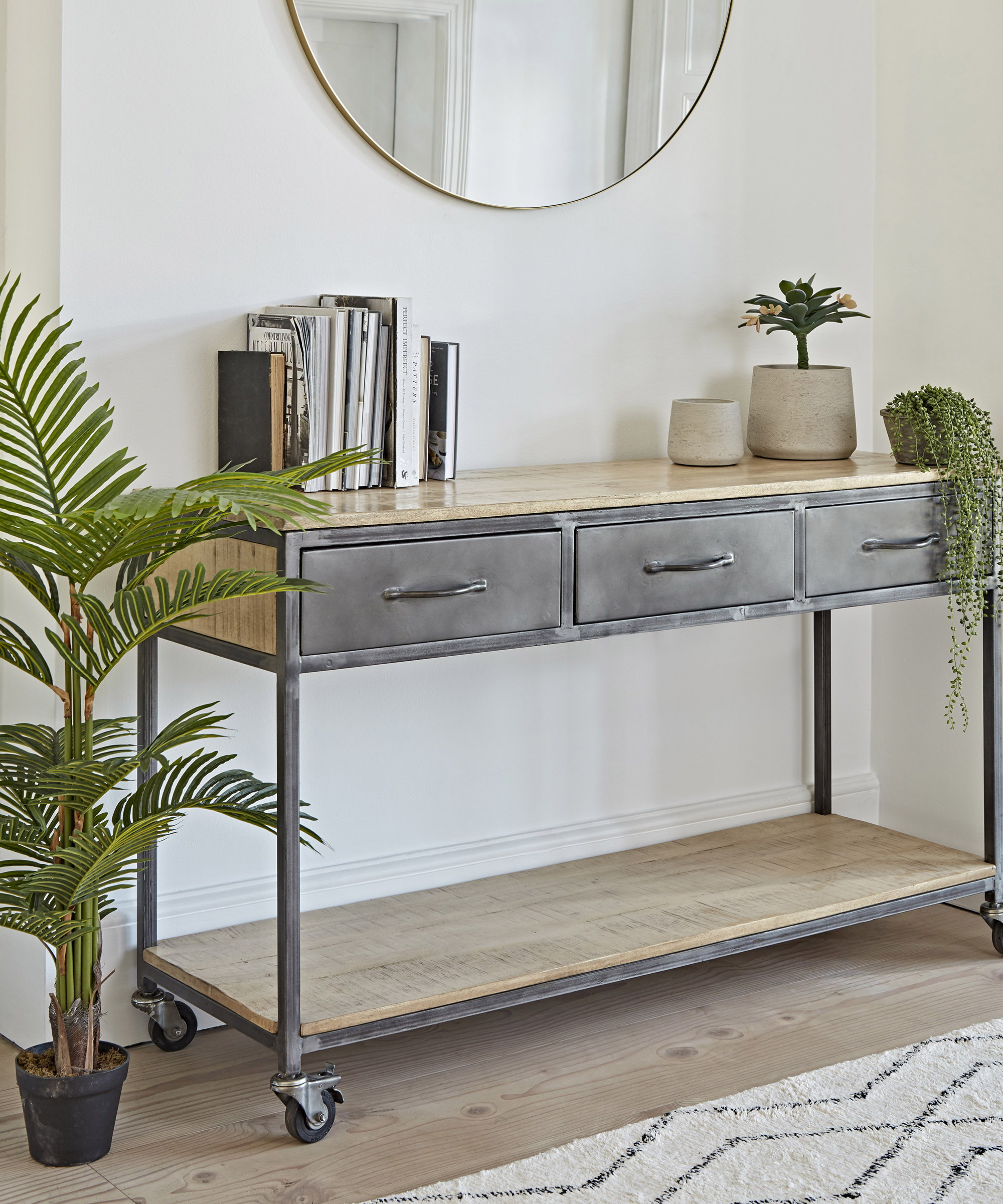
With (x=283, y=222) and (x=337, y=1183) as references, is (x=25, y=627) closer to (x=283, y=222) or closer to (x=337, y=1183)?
(x=283, y=222)

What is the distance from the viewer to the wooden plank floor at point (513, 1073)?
1.90m

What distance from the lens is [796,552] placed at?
92.7 inches

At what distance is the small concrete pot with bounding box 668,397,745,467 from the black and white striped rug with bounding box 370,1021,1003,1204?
108 centimetres

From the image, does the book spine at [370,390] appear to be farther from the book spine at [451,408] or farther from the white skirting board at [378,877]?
the white skirting board at [378,877]

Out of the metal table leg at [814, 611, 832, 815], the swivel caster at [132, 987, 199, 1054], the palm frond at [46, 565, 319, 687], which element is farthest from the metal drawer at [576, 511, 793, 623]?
the swivel caster at [132, 987, 199, 1054]

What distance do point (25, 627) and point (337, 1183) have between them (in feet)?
3.23

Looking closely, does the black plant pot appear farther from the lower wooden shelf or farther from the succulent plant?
the succulent plant

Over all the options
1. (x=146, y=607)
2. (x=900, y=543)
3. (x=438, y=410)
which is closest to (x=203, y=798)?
(x=146, y=607)

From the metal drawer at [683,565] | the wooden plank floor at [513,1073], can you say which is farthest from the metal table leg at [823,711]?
the metal drawer at [683,565]

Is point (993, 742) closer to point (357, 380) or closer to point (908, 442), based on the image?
point (908, 442)

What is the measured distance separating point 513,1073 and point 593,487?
930 mm

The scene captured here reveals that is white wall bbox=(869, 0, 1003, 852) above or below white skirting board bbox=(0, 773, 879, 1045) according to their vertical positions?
above

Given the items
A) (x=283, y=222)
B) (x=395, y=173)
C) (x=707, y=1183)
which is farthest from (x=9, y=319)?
(x=707, y=1183)

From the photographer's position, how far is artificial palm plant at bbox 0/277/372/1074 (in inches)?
69.1
